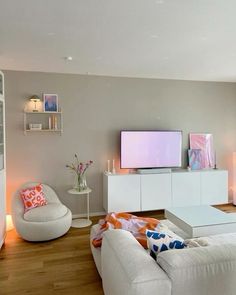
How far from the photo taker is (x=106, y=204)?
14.3 feet

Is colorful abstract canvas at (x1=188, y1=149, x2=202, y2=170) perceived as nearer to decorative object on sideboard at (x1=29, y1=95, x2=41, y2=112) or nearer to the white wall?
the white wall

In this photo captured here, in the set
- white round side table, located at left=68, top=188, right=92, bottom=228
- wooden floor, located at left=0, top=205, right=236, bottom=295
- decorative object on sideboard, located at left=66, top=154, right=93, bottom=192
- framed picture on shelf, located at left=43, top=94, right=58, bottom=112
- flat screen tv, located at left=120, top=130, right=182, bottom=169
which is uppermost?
framed picture on shelf, located at left=43, top=94, right=58, bottom=112

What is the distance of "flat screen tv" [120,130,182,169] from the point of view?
454 centimetres

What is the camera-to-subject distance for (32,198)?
370 centimetres

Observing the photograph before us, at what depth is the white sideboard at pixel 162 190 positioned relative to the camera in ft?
14.2

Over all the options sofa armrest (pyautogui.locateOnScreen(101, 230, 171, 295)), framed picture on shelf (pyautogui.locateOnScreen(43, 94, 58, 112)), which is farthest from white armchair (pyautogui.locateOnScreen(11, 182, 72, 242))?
sofa armrest (pyautogui.locateOnScreen(101, 230, 171, 295))

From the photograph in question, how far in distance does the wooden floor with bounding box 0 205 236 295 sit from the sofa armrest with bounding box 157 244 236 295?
4.03ft

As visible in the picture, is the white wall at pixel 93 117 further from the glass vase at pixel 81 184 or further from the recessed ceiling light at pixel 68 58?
the recessed ceiling light at pixel 68 58

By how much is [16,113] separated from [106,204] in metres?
2.13

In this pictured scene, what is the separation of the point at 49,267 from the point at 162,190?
2.37m

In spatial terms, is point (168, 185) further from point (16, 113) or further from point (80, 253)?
point (16, 113)

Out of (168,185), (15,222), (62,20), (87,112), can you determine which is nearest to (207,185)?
(168,185)

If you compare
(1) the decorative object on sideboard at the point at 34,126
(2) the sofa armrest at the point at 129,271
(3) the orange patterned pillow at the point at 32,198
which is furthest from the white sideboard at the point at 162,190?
(2) the sofa armrest at the point at 129,271

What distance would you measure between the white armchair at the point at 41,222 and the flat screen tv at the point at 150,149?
1.47 meters
